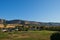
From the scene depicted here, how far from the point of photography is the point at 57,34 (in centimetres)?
1464

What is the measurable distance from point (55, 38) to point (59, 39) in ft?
1.28

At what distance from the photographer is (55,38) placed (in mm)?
14836

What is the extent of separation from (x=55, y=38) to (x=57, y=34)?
1.52 ft

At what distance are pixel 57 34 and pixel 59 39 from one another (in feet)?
1.64

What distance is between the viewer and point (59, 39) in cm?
1466
